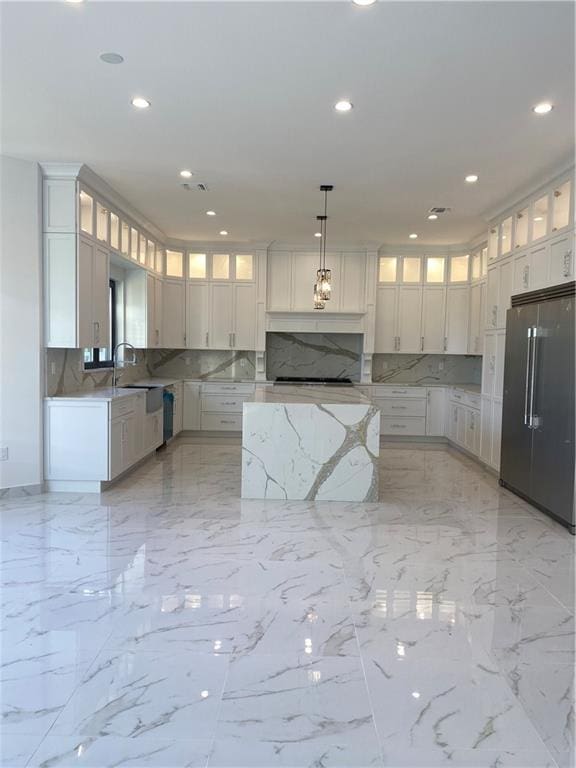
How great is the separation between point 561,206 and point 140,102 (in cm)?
337

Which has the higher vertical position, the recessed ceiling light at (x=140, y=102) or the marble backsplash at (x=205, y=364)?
the recessed ceiling light at (x=140, y=102)

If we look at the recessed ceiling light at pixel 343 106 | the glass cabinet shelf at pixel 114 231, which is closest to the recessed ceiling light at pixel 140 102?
the recessed ceiling light at pixel 343 106

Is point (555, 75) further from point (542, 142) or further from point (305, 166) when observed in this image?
point (305, 166)

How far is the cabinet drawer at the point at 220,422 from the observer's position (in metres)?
7.75

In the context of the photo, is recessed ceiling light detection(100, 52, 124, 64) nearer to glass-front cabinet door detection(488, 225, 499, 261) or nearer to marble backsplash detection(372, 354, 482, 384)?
glass-front cabinet door detection(488, 225, 499, 261)

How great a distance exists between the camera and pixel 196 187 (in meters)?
5.04

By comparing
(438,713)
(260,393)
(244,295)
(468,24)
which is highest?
(468,24)

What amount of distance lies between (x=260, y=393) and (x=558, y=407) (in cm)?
266

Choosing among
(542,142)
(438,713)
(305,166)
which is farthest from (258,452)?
(542,142)

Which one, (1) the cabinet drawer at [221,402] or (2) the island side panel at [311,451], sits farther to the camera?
(1) the cabinet drawer at [221,402]

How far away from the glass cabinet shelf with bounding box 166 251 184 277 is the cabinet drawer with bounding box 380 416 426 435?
370 cm

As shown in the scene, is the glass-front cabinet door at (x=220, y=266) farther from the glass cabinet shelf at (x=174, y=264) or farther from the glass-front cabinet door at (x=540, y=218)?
the glass-front cabinet door at (x=540, y=218)

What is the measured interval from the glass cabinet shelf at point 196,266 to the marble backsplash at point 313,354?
1.37 metres

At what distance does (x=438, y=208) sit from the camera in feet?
18.4
